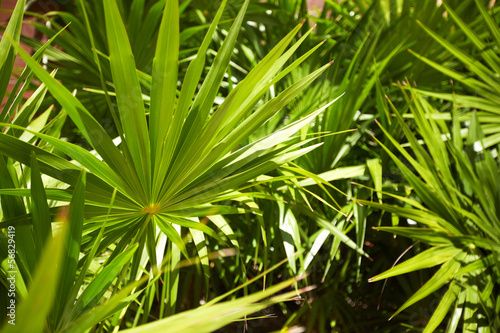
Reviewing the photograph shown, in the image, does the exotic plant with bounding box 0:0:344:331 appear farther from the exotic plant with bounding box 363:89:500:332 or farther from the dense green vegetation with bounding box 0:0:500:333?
the exotic plant with bounding box 363:89:500:332

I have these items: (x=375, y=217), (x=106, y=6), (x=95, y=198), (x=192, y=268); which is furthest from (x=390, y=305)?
(x=106, y=6)

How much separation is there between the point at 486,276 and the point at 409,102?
432 mm

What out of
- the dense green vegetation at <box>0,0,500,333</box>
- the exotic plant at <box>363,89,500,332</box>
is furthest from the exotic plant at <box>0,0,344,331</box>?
the exotic plant at <box>363,89,500,332</box>

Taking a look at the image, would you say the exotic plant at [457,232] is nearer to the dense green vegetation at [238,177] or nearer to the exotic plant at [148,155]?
the dense green vegetation at [238,177]

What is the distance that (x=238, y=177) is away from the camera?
2.02 feet

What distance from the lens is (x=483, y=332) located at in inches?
31.8

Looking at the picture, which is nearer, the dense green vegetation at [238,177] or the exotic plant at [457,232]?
the dense green vegetation at [238,177]

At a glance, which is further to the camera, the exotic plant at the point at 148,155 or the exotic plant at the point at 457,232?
the exotic plant at the point at 457,232

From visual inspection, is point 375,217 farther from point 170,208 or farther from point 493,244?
point 170,208

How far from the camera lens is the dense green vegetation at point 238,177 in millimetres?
507

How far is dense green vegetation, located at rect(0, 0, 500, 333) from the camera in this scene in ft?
1.66

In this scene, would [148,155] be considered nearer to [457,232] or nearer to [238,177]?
[238,177]

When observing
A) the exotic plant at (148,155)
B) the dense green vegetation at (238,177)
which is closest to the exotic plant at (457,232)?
the dense green vegetation at (238,177)

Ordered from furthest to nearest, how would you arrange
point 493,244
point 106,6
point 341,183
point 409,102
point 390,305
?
point 390,305 → point 341,183 → point 409,102 → point 493,244 → point 106,6
